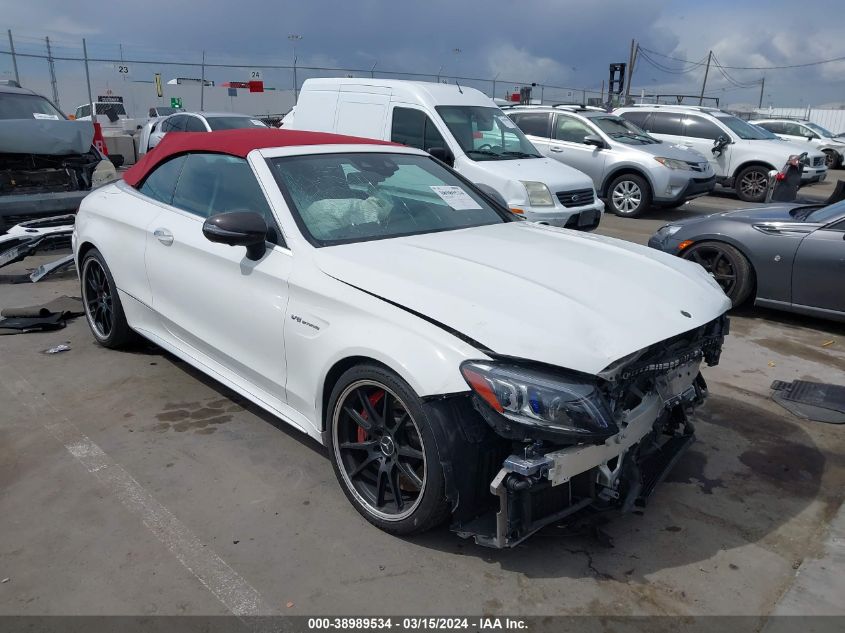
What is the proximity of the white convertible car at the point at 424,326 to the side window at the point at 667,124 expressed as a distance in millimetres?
11816

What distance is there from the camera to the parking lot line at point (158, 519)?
2.65 meters

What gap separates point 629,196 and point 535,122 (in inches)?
94.6

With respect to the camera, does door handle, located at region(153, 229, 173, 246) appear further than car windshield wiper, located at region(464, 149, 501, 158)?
No

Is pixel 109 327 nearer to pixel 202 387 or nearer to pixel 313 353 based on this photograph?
pixel 202 387

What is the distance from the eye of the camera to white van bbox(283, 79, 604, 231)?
328 inches

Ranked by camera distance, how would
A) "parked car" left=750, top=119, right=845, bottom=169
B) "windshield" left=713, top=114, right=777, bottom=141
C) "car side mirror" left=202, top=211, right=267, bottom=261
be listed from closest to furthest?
"car side mirror" left=202, top=211, right=267, bottom=261, "windshield" left=713, top=114, right=777, bottom=141, "parked car" left=750, top=119, right=845, bottom=169

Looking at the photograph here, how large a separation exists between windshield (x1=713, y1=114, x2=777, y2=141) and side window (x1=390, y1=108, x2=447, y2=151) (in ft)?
28.2

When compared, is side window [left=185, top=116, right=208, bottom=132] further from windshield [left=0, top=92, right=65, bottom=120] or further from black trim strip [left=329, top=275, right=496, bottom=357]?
black trim strip [left=329, top=275, right=496, bottom=357]

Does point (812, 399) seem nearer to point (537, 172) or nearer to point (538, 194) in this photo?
point (538, 194)

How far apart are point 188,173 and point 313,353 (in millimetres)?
1903

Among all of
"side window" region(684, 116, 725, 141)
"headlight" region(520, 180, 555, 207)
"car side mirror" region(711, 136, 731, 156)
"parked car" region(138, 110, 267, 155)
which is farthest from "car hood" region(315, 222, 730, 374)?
"side window" region(684, 116, 725, 141)

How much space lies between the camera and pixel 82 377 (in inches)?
187

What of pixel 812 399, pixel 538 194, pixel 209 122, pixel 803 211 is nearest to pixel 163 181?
pixel 812 399

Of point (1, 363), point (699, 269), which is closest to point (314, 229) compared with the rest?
point (699, 269)
